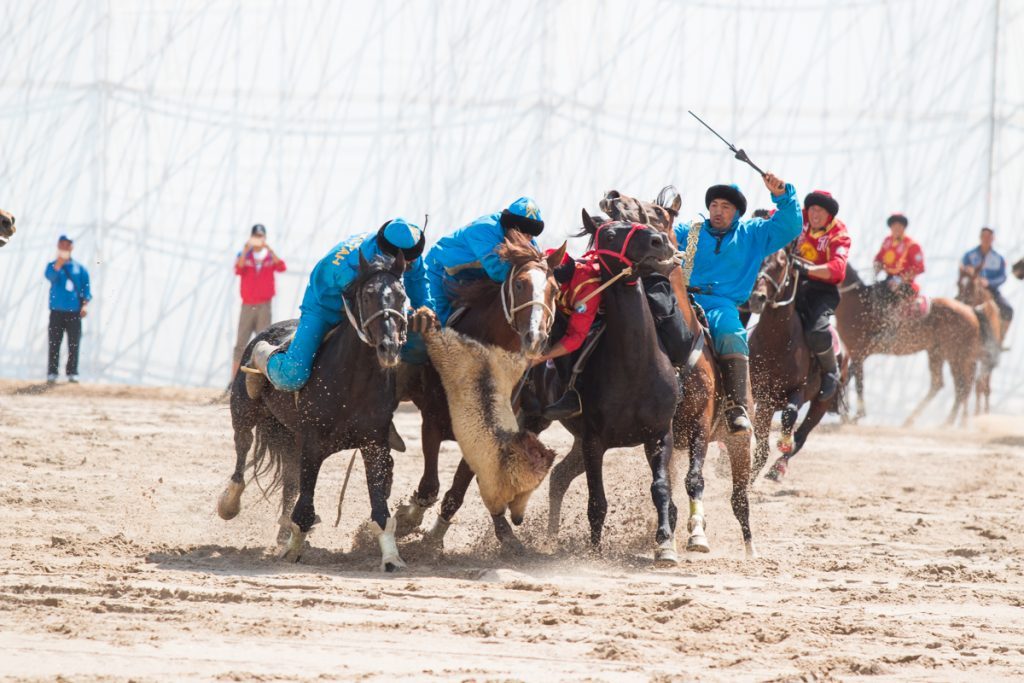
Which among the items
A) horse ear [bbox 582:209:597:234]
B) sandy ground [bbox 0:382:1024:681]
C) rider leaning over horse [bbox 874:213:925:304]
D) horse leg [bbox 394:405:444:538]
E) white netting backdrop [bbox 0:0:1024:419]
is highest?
white netting backdrop [bbox 0:0:1024:419]

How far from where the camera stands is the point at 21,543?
6590mm

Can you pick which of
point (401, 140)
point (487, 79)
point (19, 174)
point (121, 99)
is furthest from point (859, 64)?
point (19, 174)

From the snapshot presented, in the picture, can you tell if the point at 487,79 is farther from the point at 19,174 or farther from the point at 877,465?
the point at 877,465

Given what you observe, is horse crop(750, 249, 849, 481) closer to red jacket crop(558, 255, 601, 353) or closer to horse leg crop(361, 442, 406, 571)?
red jacket crop(558, 255, 601, 353)

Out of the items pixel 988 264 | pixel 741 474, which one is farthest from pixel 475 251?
pixel 988 264

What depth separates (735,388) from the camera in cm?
761

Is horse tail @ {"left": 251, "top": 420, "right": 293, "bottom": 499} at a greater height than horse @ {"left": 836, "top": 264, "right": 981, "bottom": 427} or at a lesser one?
lesser

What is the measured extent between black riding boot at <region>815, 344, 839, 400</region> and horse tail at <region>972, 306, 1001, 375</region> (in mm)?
6787

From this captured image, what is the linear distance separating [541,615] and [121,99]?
13.2m

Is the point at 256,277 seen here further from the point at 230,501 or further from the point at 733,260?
the point at 733,260

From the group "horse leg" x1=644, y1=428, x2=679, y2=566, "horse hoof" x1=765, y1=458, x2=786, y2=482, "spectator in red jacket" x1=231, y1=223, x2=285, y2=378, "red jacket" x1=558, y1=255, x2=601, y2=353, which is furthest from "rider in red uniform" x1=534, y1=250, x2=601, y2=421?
"spectator in red jacket" x1=231, y1=223, x2=285, y2=378

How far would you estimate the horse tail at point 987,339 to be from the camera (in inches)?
651

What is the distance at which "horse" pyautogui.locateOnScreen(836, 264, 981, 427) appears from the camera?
14.9 m

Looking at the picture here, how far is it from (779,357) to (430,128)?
8469 mm
